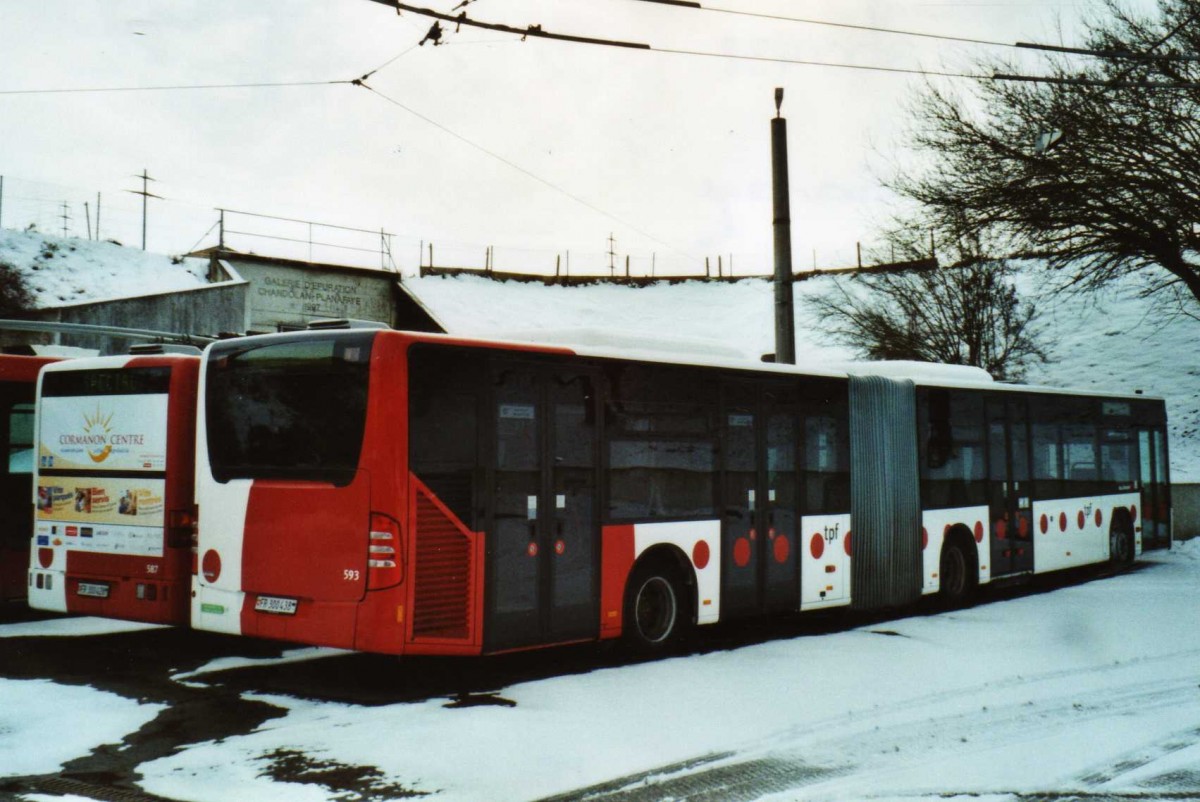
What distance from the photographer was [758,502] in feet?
39.4

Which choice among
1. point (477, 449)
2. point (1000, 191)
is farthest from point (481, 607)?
point (1000, 191)

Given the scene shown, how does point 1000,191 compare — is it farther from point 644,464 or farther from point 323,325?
point 323,325

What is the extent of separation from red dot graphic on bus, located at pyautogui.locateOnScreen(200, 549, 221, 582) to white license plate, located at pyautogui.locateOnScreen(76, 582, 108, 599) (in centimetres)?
160

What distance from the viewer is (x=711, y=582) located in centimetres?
1135

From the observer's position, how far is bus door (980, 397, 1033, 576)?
15898 mm

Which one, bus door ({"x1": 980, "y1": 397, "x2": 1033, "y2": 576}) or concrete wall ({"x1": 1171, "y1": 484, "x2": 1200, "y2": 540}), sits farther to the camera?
concrete wall ({"x1": 1171, "y1": 484, "x2": 1200, "y2": 540})

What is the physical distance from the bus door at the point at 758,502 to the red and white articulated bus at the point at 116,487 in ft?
16.3

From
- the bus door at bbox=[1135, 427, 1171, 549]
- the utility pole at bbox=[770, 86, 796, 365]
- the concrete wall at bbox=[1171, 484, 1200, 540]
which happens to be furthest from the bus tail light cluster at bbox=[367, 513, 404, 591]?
the concrete wall at bbox=[1171, 484, 1200, 540]

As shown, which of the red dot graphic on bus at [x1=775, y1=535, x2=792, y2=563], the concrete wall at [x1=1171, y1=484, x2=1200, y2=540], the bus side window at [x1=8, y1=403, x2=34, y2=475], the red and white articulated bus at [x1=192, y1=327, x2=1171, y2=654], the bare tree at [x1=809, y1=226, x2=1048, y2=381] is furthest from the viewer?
the bare tree at [x1=809, y1=226, x2=1048, y2=381]

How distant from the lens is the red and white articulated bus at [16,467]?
1231 cm

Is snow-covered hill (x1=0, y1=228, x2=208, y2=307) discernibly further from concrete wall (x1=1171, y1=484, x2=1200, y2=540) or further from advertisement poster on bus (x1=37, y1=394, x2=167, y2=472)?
concrete wall (x1=1171, y1=484, x2=1200, y2=540)

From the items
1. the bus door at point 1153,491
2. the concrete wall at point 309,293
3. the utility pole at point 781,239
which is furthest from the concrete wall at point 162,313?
the bus door at point 1153,491

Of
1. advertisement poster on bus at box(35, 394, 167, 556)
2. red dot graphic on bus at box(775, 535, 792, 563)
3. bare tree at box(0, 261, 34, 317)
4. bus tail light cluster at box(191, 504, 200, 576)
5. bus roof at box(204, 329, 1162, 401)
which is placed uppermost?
bare tree at box(0, 261, 34, 317)

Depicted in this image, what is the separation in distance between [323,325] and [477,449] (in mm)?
1701
